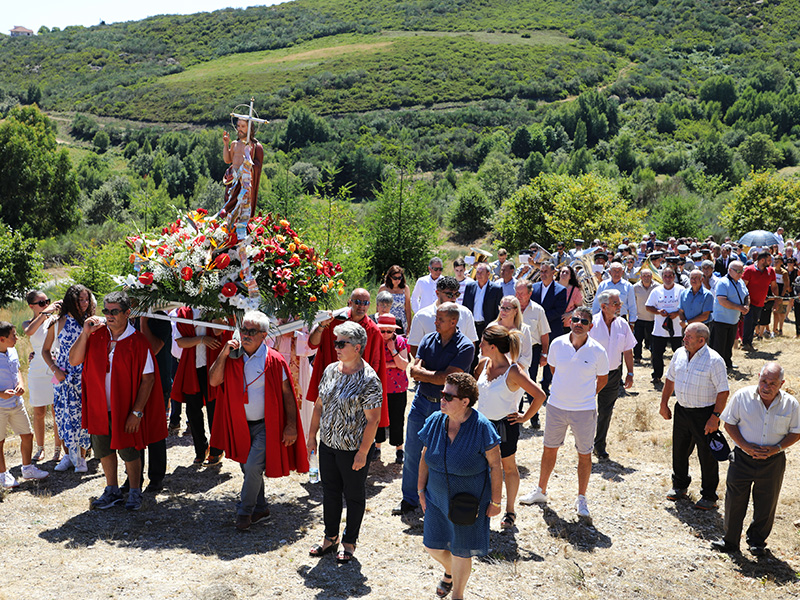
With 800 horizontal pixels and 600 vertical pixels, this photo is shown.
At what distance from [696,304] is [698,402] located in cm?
483

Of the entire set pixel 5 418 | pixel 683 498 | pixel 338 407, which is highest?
pixel 338 407

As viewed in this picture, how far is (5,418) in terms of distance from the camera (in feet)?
22.6

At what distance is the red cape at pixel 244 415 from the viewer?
5852 millimetres

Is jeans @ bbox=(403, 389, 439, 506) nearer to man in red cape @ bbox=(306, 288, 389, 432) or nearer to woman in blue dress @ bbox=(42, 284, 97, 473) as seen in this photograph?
man in red cape @ bbox=(306, 288, 389, 432)

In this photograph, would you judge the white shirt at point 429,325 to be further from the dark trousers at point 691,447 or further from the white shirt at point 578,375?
the dark trousers at point 691,447

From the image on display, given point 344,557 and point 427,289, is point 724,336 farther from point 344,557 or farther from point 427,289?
point 344,557

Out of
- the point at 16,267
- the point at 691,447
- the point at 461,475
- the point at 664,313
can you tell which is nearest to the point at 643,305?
the point at 664,313

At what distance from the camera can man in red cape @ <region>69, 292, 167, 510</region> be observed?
614cm

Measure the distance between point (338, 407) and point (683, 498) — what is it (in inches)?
157

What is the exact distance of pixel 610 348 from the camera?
8.17 meters

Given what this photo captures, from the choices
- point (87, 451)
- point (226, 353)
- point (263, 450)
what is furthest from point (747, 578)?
point (87, 451)

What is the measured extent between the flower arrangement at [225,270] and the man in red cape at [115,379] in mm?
367

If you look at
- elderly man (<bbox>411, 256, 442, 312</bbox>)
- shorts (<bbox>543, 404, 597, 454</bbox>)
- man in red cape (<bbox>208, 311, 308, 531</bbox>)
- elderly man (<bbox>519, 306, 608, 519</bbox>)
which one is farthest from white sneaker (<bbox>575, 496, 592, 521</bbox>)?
elderly man (<bbox>411, 256, 442, 312</bbox>)

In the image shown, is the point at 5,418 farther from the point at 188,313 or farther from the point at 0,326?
the point at 188,313
